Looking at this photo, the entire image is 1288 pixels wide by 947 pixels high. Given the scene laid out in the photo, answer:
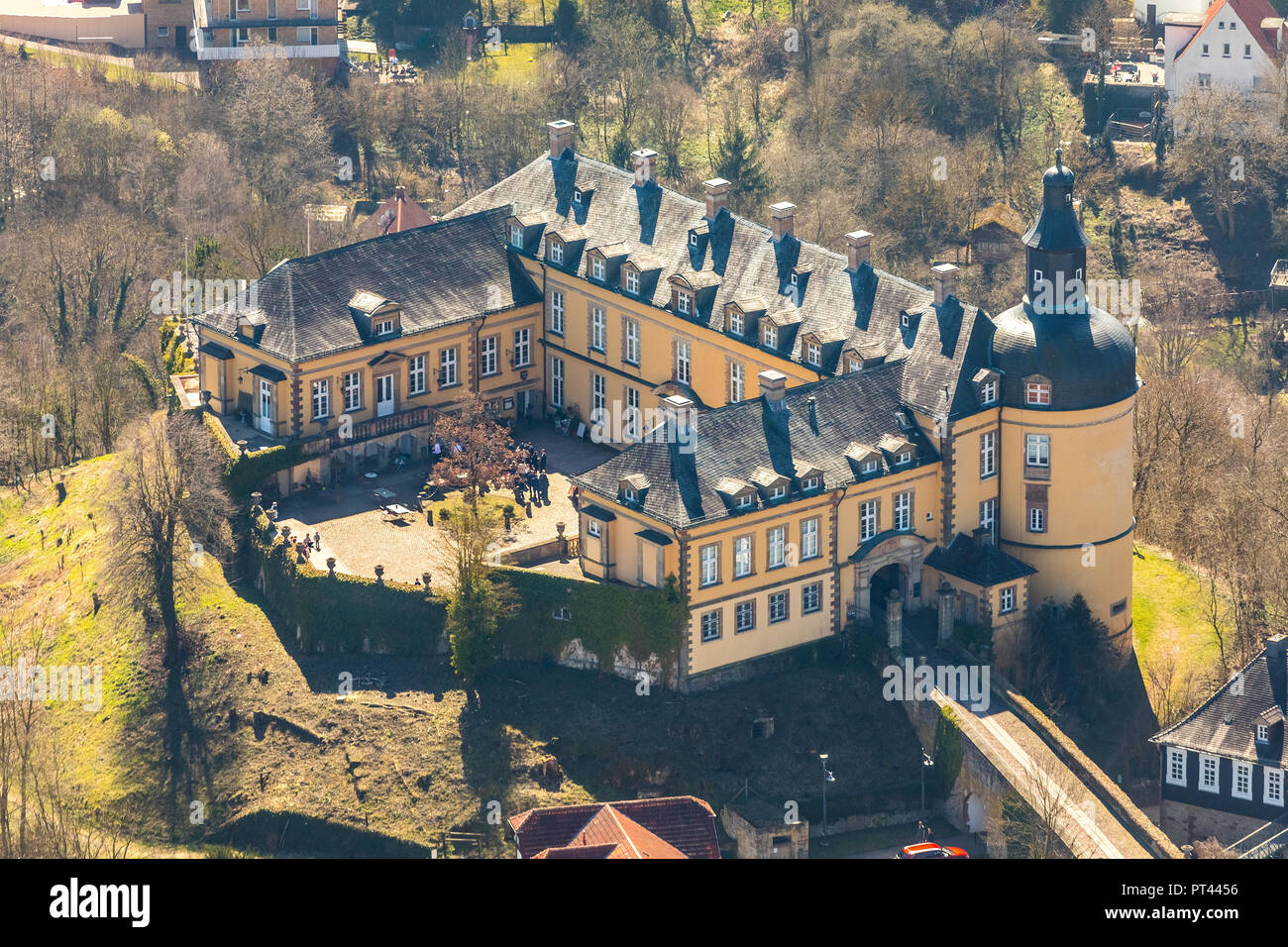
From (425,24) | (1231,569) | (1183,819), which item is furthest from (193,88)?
(1183,819)

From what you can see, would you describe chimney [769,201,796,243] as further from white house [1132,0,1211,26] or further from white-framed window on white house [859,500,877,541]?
white house [1132,0,1211,26]

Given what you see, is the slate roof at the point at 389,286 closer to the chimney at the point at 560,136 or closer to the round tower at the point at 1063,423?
the chimney at the point at 560,136

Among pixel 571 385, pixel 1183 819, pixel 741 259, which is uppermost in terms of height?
pixel 741 259

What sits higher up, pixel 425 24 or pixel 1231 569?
pixel 425 24

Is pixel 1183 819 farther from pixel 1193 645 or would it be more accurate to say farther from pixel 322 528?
pixel 322 528

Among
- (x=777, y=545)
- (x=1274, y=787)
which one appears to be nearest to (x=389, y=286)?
(x=777, y=545)
